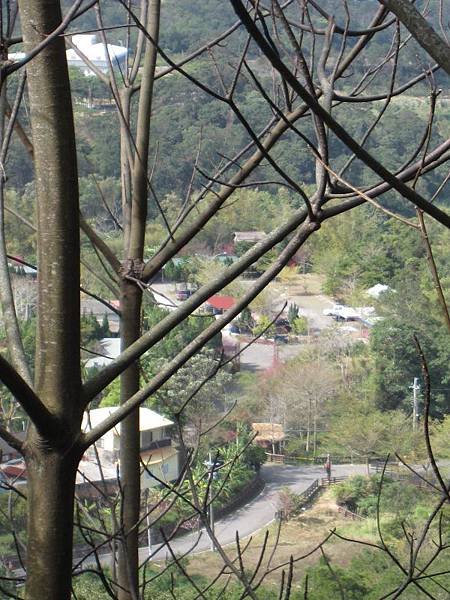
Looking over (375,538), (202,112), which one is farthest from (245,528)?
(202,112)

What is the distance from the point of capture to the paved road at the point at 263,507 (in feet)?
27.8

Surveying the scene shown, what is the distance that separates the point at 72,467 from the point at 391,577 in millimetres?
5773

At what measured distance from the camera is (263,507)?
927cm

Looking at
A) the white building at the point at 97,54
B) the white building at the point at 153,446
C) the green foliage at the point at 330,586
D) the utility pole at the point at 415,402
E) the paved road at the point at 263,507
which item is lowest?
the green foliage at the point at 330,586

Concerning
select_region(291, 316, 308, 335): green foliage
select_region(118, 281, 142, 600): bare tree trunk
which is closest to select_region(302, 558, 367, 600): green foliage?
select_region(118, 281, 142, 600): bare tree trunk

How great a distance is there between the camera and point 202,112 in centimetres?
2158

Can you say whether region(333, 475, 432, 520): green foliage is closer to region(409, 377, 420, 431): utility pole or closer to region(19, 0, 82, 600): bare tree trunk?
region(409, 377, 420, 431): utility pole

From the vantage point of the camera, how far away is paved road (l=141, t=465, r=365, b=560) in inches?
333

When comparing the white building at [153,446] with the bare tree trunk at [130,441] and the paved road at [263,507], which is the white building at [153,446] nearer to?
the paved road at [263,507]

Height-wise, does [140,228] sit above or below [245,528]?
above

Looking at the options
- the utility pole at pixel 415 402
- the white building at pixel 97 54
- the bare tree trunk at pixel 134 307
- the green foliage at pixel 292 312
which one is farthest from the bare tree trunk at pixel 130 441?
the green foliage at pixel 292 312

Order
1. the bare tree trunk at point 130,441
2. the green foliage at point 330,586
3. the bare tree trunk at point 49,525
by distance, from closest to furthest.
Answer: the bare tree trunk at point 49,525, the bare tree trunk at point 130,441, the green foliage at point 330,586

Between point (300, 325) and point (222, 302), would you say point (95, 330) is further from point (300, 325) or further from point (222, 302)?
point (300, 325)

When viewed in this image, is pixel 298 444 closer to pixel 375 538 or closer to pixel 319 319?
pixel 375 538
